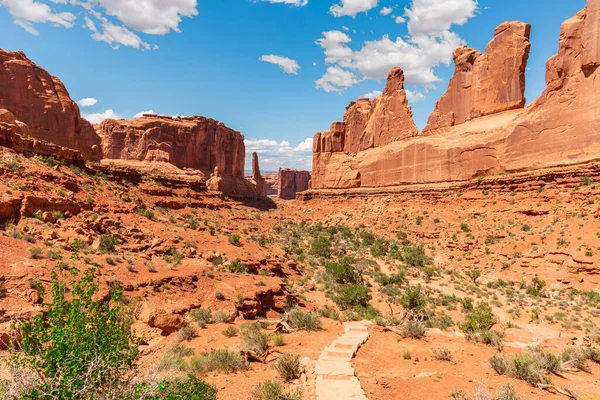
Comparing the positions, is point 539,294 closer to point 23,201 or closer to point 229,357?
point 229,357

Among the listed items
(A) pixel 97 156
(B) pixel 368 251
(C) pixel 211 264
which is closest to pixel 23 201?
(C) pixel 211 264

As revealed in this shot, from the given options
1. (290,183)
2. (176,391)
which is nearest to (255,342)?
(176,391)

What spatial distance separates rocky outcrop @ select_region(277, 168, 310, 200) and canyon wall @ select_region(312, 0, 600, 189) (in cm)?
7580

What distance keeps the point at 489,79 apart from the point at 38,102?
187 ft

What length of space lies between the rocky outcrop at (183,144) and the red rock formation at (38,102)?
1823 cm

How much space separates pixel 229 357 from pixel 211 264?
10.6 meters

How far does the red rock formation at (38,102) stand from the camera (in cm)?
4391

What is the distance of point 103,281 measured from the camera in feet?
37.9

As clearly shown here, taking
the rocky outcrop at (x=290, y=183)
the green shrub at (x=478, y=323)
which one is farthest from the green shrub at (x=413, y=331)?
the rocky outcrop at (x=290, y=183)

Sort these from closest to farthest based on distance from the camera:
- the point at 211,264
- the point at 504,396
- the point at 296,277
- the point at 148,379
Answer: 1. the point at 148,379
2. the point at 504,396
3. the point at 211,264
4. the point at 296,277

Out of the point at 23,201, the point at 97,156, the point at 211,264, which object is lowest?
the point at 211,264

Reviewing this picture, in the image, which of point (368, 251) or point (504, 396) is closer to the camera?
point (504, 396)

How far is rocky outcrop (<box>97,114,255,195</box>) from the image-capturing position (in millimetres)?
67312

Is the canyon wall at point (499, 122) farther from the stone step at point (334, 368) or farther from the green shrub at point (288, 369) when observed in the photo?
the green shrub at point (288, 369)
